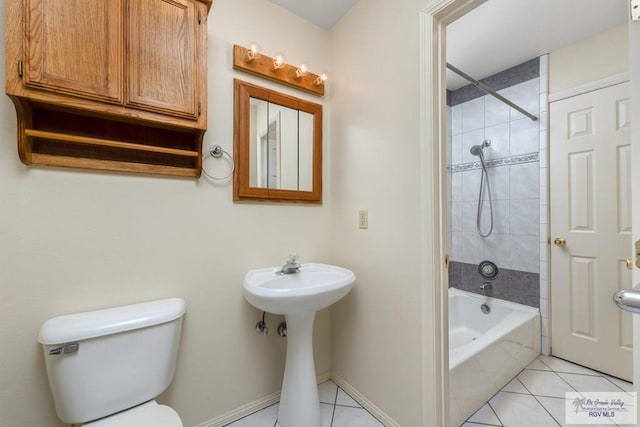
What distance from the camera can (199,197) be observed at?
1.37 m

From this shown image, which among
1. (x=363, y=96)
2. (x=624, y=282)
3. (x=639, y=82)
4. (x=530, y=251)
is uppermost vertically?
(x=363, y=96)

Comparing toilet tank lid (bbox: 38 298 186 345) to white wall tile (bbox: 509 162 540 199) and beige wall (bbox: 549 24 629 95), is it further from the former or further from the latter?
beige wall (bbox: 549 24 629 95)

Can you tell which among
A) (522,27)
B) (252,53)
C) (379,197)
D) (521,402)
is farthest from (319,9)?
(521,402)

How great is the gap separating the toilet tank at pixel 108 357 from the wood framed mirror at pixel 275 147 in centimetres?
70

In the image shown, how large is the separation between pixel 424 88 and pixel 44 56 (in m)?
1.45

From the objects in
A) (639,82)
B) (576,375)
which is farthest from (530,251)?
(639,82)

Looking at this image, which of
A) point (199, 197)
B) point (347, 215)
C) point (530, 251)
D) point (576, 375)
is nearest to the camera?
point (199, 197)

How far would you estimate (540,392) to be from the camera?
1695mm

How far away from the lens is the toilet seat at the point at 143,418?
37.5 inches

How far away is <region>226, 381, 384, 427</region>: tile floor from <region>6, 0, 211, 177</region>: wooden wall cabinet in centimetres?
137

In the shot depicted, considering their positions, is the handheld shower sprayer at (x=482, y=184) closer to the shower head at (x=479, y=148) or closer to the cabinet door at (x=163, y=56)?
the shower head at (x=479, y=148)

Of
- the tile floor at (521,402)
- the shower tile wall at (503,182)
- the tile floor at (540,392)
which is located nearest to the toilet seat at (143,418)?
the tile floor at (521,402)

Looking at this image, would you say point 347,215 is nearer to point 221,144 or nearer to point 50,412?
point 221,144

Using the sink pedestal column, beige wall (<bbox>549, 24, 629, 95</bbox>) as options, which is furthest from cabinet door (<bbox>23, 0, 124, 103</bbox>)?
beige wall (<bbox>549, 24, 629, 95</bbox>)
